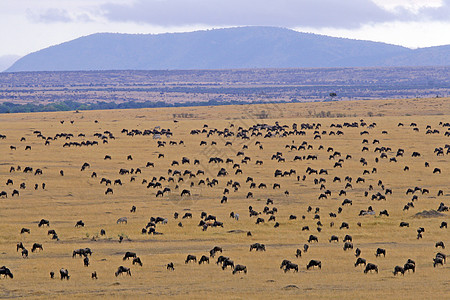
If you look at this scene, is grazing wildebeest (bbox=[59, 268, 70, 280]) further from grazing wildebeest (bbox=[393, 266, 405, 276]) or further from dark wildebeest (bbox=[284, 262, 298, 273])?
grazing wildebeest (bbox=[393, 266, 405, 276])

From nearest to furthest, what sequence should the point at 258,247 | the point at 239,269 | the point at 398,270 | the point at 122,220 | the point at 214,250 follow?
the point at 398,270 → the point at 239,269 → the point at 214,250 → the point at 258,247 → the point at 122,220

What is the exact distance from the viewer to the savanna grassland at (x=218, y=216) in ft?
86.2

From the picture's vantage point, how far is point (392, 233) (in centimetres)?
3716

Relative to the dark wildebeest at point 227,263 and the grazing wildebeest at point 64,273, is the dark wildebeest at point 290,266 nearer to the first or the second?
the dark wildebeest at point 227,263

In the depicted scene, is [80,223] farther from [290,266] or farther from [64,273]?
[290,266]

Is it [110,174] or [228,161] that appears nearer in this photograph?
[110,174]

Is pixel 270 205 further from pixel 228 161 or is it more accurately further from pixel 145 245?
pixel 228 161

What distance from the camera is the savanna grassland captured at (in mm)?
26266

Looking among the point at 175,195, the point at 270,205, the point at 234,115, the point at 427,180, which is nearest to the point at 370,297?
the point at 270,205

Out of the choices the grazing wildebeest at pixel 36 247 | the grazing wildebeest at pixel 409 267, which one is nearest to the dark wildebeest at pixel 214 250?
the grazing wildebeest at pixel 36 247

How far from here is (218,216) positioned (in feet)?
140

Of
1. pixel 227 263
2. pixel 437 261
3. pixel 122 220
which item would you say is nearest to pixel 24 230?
pixel 122 220

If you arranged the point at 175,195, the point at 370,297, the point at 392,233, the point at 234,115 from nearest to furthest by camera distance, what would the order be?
the point at 370,297, the point at 392,233, the point at 175,195, the point at 234,115

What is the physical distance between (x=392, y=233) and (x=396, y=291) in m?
12.4
